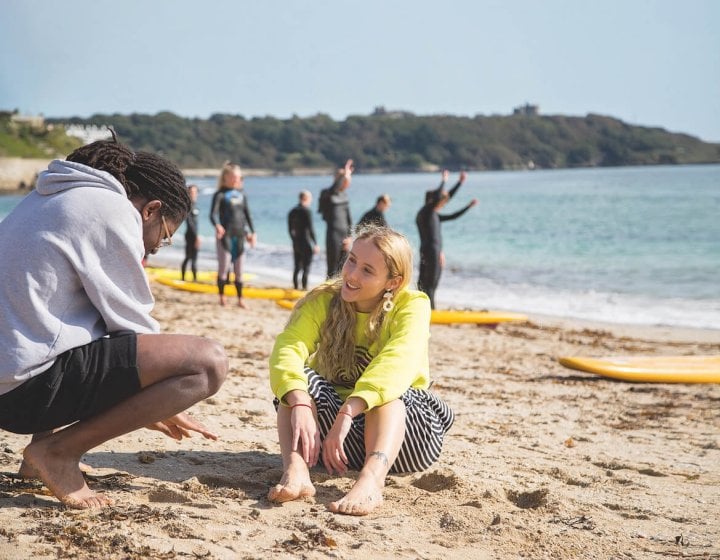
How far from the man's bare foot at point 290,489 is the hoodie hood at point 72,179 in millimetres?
1289

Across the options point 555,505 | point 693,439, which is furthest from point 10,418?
point 693,439

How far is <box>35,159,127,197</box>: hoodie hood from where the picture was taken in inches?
114

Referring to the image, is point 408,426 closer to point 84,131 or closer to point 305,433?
point 305,433

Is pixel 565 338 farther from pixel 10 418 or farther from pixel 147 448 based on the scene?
pixel 10 418

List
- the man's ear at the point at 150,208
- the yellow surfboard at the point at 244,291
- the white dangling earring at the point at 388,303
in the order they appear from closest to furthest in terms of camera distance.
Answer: the man's ear at the point at 150,208
the white dangling earring at the point at 388,303
the yellow surfboard at the point at 244,291

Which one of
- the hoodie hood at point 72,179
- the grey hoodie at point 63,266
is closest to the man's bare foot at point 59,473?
the grey hoodie at point 63,266

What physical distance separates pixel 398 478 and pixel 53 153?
9516 cm

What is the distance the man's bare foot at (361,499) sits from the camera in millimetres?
3277

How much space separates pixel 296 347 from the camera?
375 centimetres

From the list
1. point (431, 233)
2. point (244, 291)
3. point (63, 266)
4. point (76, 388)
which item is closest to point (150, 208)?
point (63, 266)

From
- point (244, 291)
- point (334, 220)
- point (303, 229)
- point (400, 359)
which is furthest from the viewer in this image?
point (303, 229)

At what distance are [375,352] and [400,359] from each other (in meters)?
0.30

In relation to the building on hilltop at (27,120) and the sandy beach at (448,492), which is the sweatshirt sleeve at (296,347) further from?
the building on hilltop at (27,120)

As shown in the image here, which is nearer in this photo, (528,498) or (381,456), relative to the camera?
(381,456)
